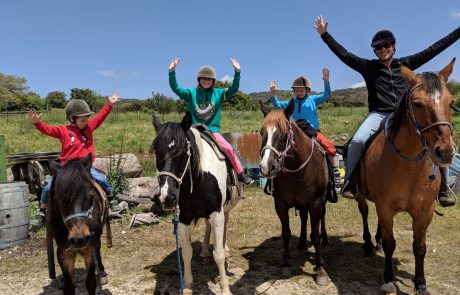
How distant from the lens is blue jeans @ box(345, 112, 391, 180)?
172 inches

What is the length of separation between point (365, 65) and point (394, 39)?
18.4 inches

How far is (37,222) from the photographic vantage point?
7.43m

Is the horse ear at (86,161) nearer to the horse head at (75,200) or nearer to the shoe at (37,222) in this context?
the horse head at (75,200)

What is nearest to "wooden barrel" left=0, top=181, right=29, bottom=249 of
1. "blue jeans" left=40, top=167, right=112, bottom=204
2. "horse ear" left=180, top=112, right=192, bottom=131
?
"blue jeans" left=40, top=167, right=112, bottom=204

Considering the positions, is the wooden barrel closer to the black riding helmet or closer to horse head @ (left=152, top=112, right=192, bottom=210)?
horse head @ (left=152, top=112, right=192, bottom=210)

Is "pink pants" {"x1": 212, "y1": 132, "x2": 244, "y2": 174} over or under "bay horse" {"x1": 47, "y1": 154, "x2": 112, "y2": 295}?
over

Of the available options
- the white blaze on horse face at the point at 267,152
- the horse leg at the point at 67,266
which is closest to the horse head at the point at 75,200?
the horse leg at the point at 67,266

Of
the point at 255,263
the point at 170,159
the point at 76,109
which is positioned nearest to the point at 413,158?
the point at 170,159

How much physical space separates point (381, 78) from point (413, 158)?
1384 millimetres

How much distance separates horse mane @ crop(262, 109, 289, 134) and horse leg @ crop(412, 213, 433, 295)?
1.72 meters

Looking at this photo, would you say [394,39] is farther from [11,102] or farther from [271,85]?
[11,102]

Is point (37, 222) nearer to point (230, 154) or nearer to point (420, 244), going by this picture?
point (230, 154)

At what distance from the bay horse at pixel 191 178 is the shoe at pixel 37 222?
4819 millimetres

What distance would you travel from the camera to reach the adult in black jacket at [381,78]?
4.28 meters
